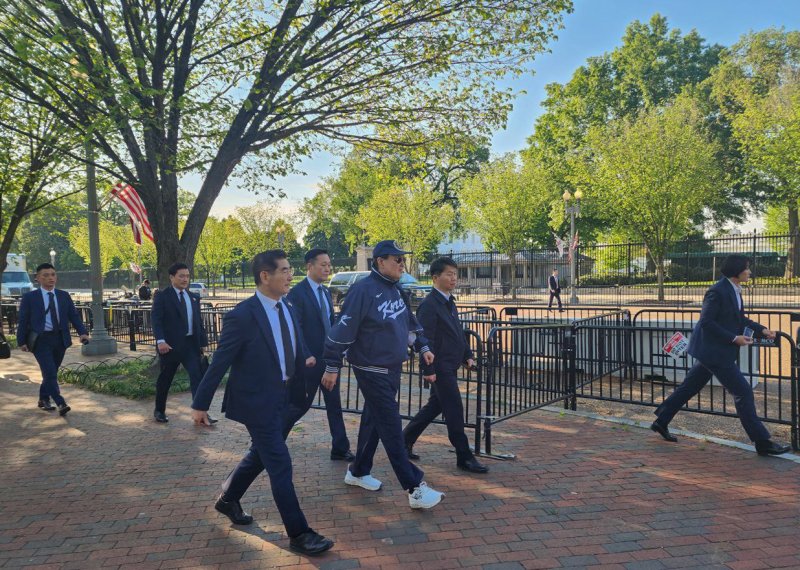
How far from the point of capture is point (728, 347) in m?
5.13

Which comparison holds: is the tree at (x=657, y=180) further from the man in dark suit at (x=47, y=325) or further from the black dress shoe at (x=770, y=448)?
the man in dark suit at (x=47, y=325)

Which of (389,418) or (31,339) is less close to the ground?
(31,339)

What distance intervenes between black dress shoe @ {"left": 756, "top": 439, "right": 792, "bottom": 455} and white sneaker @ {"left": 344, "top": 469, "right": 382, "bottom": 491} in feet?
11.2

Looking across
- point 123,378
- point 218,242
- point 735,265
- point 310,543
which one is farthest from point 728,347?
point 218,242

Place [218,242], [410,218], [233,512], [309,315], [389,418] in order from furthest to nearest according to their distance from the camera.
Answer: [218,242] < [410,218] < [309,315] < [389,418] < [233,512]

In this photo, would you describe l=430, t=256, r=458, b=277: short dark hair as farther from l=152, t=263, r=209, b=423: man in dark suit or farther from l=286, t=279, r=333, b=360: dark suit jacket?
l=152, t=263, r=209, b=423: man in dark suit

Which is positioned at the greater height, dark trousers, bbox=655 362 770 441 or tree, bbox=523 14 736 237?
tree, bbox=523 14 736 237

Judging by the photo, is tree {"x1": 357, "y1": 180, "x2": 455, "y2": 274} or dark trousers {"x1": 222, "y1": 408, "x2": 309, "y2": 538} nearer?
dark trousers {"x1": 222, "y1": 408, "x2": 309, "y2": 538}

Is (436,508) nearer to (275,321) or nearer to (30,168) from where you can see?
(275,321)

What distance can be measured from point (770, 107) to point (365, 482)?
33.0m

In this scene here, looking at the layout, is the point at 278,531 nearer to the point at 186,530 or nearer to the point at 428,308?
the point at 186,530

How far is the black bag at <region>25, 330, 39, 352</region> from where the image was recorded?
697cm

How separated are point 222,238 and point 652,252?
36104mm

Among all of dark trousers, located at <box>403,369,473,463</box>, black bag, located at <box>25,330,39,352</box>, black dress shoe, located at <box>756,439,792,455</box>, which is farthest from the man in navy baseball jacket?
black bag, located at <box>25,330,39,352</box>
